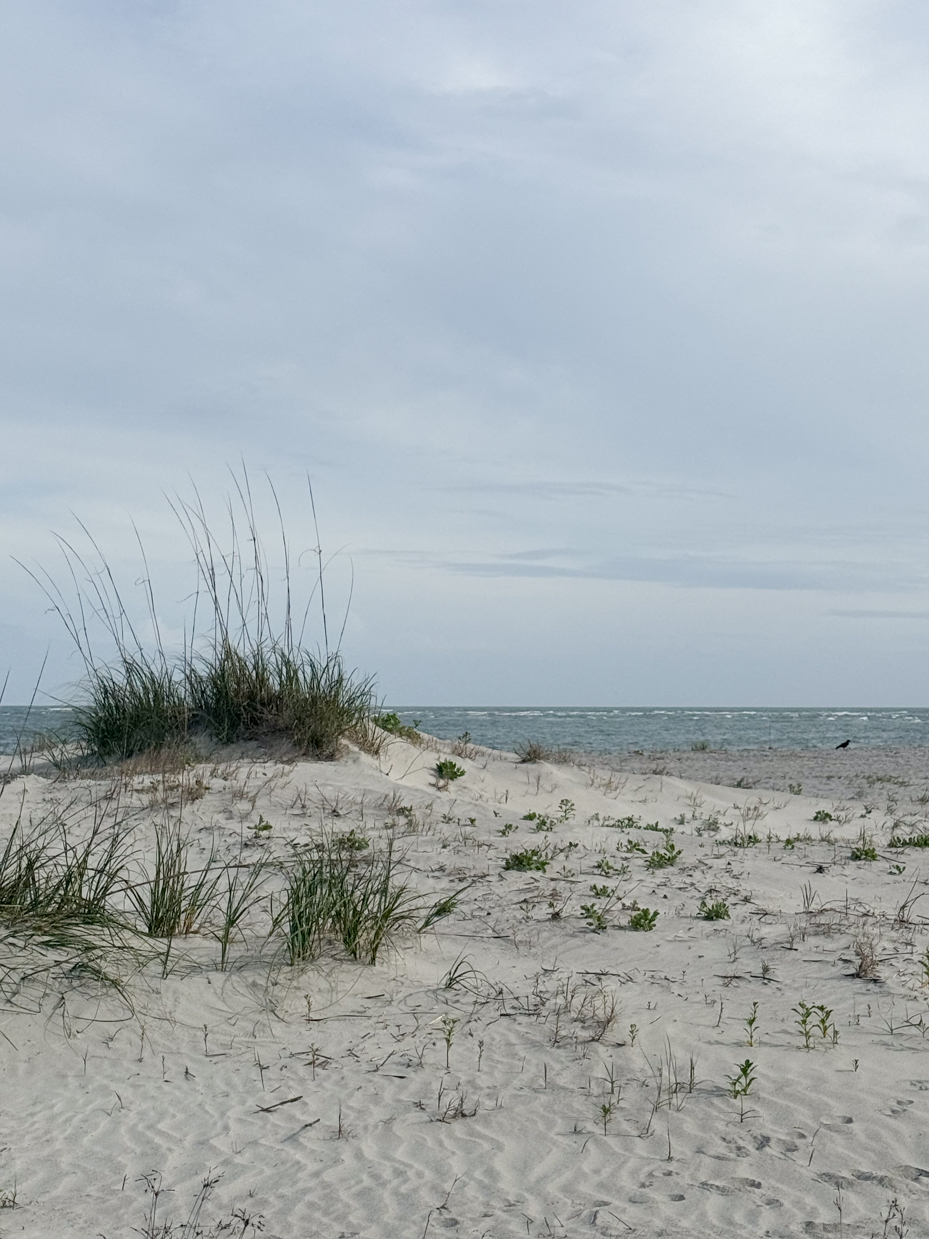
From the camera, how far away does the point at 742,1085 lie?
411 cm

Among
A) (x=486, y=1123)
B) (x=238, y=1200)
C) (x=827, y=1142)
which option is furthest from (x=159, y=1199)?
(x=827, y=1142)

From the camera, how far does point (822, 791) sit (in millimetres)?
14891

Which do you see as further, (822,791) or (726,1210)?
(822,791)

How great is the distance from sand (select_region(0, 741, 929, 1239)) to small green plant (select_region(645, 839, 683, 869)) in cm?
35

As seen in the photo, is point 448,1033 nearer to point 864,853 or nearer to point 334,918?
point 334,918

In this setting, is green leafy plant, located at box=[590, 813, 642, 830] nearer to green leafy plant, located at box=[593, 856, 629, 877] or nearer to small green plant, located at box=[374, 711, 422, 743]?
green leafy plant, located at box=[593, 856, 629, 877]

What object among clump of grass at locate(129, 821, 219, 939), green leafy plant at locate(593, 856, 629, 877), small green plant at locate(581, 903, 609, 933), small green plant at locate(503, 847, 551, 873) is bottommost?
small green plant at locate(581, 903, 609, 933)

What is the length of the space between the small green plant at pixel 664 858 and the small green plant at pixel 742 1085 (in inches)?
151

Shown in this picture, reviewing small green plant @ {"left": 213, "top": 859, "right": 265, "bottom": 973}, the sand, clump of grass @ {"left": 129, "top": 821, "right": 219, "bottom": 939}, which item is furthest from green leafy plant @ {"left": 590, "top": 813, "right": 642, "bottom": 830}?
clump of grass @ {"left": 129, "top": 821, "right": 219, "bottom": 939}

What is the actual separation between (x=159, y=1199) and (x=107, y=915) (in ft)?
6.74

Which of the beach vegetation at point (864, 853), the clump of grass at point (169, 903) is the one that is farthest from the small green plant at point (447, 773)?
the clump of grass at point (169, 903)

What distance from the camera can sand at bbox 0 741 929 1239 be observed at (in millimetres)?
3340

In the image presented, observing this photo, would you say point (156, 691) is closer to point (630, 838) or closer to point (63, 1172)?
point (630, 838)

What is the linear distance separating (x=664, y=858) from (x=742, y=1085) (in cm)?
406
